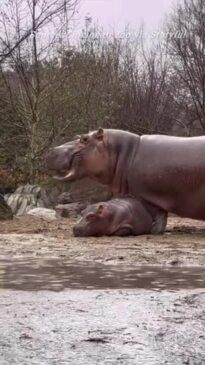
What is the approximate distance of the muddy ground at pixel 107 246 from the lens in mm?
7773

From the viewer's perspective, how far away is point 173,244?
9430 mm

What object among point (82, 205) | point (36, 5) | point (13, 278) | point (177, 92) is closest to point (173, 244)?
point (13, 278)

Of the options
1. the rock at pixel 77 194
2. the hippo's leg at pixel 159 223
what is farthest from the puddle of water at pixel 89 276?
the rock at pixel 77 194

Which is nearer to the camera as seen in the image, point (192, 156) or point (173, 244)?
point (173, 244)

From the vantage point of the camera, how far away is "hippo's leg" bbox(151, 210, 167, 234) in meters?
11.0

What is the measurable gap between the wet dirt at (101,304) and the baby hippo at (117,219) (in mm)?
1236

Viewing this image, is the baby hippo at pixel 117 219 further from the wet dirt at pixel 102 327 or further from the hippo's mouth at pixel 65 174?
the wet dirt at pixel 102 327

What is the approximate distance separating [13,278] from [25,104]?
16.8 m

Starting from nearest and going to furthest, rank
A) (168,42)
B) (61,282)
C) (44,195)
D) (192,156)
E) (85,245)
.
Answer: (61,282) < (85,245) < (192,156) < (44,195) < (168,42)

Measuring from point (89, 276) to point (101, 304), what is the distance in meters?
1.40

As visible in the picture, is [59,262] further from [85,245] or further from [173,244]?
[173,244]

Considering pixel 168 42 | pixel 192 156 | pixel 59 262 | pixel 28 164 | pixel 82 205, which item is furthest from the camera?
pixel 168 42

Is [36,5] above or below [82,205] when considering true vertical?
above

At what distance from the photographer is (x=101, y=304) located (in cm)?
504
